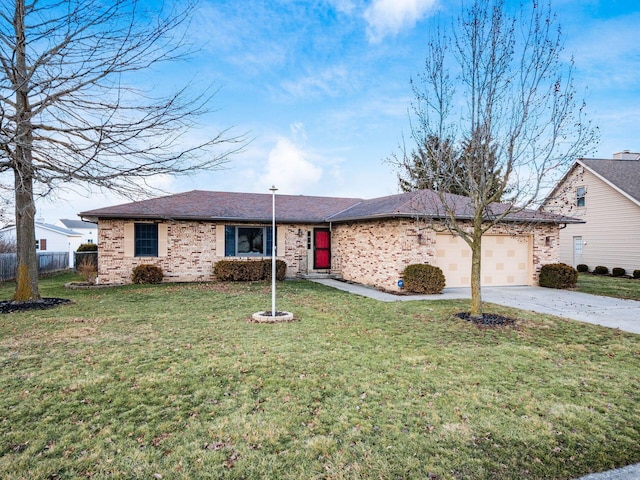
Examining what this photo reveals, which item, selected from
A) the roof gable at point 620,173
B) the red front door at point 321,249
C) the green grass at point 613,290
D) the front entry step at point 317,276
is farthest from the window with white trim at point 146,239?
the roof gable at point 620,173

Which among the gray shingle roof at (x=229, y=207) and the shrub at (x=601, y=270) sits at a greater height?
the gray shingle roof at (x=229, y=207)

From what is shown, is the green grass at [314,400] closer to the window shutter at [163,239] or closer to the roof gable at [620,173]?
the window shutter at [163,239]

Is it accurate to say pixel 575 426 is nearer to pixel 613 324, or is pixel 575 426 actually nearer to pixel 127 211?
pixel 613 324

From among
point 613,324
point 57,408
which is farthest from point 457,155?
point 57,408

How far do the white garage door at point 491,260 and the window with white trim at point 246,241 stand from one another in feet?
22.9

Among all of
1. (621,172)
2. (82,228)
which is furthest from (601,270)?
(82,228)

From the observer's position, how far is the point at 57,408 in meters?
3.72

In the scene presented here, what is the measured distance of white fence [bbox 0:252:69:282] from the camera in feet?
52.5

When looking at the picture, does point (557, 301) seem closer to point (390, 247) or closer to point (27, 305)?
point (390, 247)

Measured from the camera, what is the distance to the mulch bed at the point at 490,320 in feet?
24.4

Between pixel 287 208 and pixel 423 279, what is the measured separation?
759 cm

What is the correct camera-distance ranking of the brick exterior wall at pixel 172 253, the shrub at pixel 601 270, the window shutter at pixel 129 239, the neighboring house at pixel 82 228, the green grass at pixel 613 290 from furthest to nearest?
the neighboring house at pixel 82 228, the shrub at pixel 601 270, the window shutter at pixel 129 239, the brick exterior wall at pixel 172 253, the green grass at pixel 613 290

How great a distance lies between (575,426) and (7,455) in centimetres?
480

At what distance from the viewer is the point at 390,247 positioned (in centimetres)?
1273
